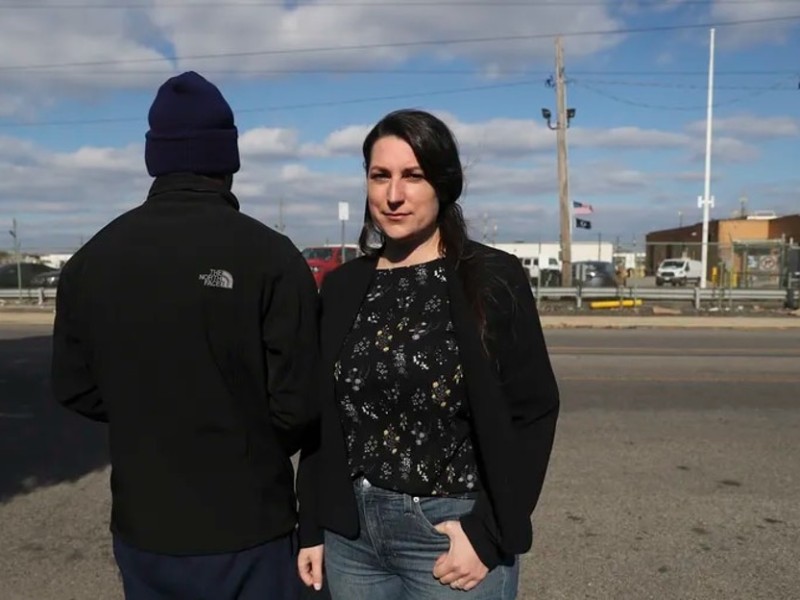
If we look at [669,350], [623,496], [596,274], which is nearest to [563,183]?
[596,274]

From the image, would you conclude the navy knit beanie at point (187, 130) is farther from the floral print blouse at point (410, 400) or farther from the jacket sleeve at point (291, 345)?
the floral print blouse at point (410, 400)

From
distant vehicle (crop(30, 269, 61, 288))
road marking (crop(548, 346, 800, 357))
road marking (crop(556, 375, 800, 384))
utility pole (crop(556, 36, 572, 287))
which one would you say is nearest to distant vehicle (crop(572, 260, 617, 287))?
utility pole (crop(556, 36, 572, 287))

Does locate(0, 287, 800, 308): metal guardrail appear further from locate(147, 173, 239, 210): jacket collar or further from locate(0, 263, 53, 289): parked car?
locate(147, 173, 239, 210): jacket collar

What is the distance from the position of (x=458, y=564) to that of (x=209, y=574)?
577 mm

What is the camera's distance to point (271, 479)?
183 cm

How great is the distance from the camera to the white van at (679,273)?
1554 inches

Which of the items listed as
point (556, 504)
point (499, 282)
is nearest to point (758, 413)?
point (556, 504)

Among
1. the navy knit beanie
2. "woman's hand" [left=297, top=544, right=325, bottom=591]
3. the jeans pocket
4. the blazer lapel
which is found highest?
the navy knit beanie

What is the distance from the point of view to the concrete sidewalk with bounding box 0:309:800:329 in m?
18.0

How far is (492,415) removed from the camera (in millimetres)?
1859

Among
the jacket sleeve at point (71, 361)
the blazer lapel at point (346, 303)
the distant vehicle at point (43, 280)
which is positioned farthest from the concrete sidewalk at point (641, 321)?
the jacket sleeve at point (71, 361)

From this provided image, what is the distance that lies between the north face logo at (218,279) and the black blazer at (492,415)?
386 mm

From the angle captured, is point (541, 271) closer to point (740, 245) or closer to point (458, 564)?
point (740, 245)

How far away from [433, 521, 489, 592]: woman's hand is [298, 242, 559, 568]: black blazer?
0.06ft
